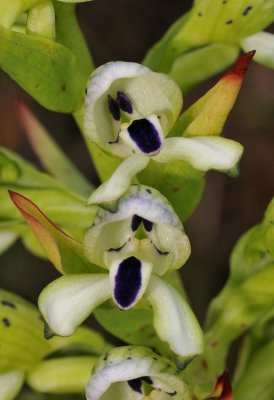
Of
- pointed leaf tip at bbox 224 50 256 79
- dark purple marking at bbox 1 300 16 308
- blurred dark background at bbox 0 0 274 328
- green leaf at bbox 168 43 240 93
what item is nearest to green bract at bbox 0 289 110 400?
dark purple marking at bbox 1 300 16 308

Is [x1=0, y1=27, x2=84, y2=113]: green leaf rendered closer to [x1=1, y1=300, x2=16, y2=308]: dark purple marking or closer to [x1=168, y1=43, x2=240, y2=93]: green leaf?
[x1=168, y1=43, x2=240, y2=93]: green leaf

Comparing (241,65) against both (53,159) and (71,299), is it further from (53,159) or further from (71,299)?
(53,159)

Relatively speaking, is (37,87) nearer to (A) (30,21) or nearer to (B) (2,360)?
(A) (30,21)

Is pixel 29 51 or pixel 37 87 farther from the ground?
pixel 29 51

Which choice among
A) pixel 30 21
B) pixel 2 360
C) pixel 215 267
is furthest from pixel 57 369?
pixel 215 267

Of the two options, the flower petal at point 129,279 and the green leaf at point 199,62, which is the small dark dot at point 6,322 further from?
the green leaf at point 199,62

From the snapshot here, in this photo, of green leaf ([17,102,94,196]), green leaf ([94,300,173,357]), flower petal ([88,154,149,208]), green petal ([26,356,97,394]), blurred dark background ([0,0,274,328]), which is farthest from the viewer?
blurred dark background ([0,0,274,328])

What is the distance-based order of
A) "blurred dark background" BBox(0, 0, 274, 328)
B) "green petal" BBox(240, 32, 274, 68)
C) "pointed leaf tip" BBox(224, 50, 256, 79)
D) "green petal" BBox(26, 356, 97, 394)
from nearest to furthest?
"pointed leaf tip" BBox(224, 50, 256, 79) < "green petal" BBox(240, 32, 274, 68) < "green petal" BBox(26, 356, 97, 394) < "blurred dark background" BBox(0, 0, 274, 328)
